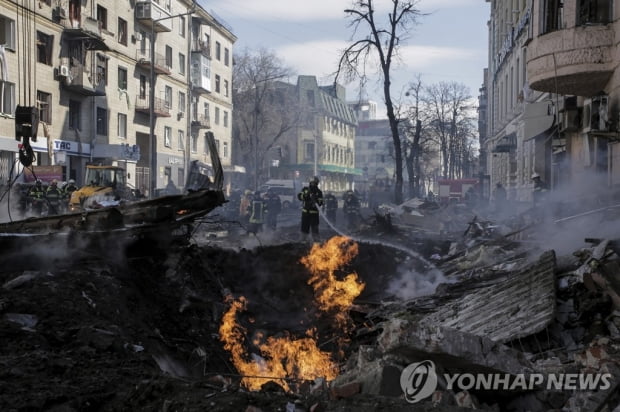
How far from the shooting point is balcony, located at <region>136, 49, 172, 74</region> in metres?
38.9

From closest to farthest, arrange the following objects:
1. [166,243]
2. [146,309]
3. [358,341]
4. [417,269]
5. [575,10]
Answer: [146,309], [358,341], [166,243], [417,269], [575,10]

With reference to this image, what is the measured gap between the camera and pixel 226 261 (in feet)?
35.7

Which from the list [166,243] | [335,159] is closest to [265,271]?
[166,243]

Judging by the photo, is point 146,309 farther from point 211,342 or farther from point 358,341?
point 358,341

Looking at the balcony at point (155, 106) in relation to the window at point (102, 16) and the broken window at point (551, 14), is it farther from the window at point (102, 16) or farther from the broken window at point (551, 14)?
the broken window at point (551, 14)

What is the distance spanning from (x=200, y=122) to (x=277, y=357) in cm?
4240

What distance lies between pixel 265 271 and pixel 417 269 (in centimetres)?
358

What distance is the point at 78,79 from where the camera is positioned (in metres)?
31.5

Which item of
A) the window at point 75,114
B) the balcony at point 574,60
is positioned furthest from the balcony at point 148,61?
the balcony at point 574,60

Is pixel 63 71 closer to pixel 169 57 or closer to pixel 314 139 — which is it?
pixel 169 57

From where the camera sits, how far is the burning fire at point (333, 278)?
32.2 ft

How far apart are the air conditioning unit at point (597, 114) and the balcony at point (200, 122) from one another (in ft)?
122

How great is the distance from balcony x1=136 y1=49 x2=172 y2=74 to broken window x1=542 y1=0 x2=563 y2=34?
29431mm

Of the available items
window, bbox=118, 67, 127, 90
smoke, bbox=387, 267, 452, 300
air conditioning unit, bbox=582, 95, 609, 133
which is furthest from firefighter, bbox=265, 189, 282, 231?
window, bbox=118, 67, 127, 90
